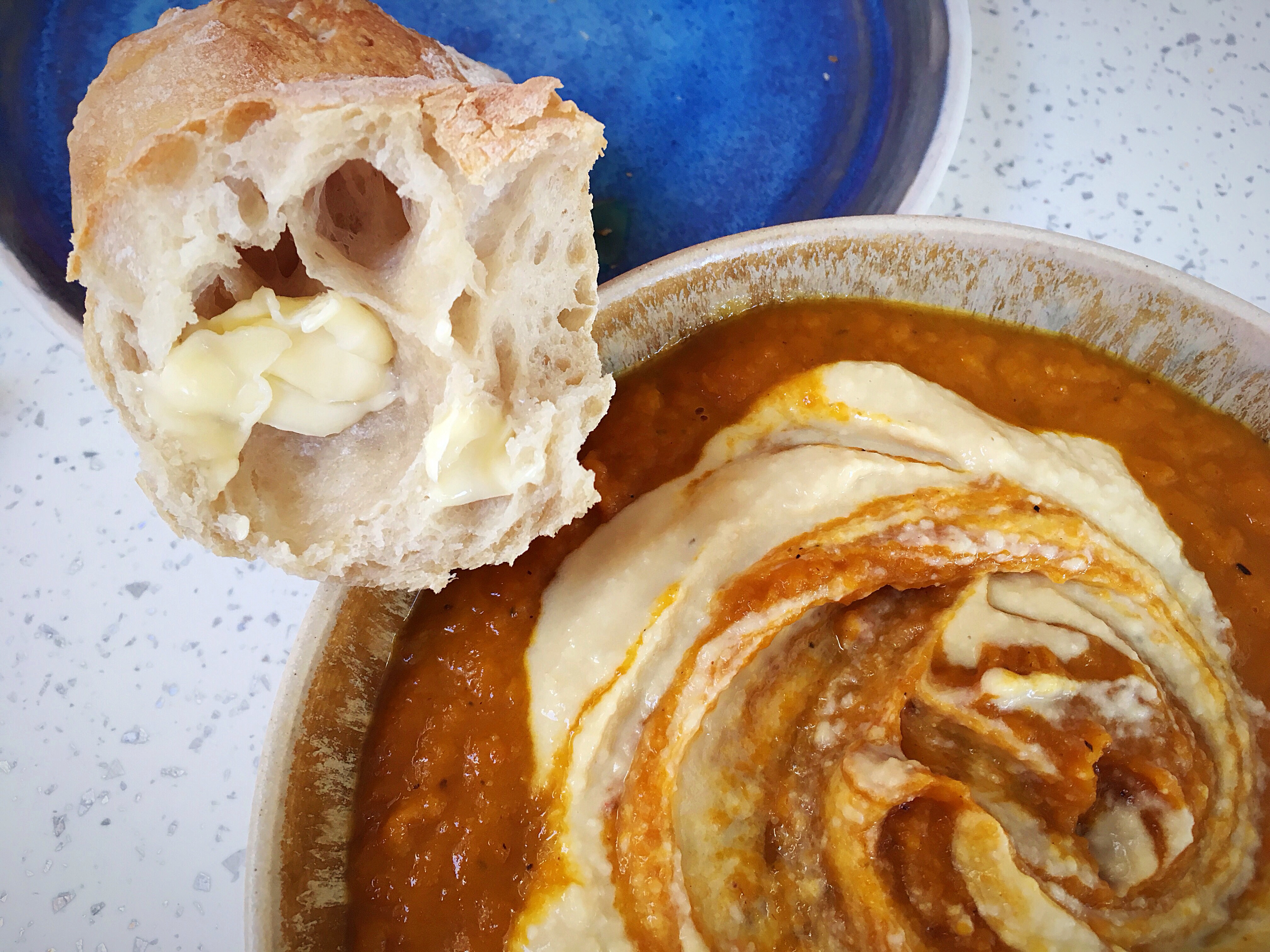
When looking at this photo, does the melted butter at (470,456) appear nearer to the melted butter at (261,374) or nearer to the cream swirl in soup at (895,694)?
the melted butter at (261,374)

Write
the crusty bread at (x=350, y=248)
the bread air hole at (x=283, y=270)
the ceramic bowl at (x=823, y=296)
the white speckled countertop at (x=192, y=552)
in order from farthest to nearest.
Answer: the white speckled countertop at (x=192, y=552), the ceramic bowl at (x=823, y=296), the bread air hole at (x=283, y=270), the crusty bread at (x=350, y=248)

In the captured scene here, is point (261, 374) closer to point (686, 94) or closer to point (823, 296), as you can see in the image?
point (823, 296)

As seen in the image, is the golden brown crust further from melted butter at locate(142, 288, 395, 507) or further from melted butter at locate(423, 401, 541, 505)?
melted butter at locate(423, 401, 541, 505)

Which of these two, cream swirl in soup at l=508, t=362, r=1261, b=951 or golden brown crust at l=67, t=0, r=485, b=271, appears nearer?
golden brown crust at l=67, t=0, r=485, b=271

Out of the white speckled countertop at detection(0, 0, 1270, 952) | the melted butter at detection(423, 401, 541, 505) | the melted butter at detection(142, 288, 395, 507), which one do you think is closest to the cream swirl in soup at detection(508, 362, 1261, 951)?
the melted butter at detection(423, 401, 541, 505)

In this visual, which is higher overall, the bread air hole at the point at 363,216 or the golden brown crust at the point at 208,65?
the golden brown crust at the point at 208,65

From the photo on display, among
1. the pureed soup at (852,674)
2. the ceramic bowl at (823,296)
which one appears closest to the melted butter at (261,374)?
the ceramic bowl at (823,296)
